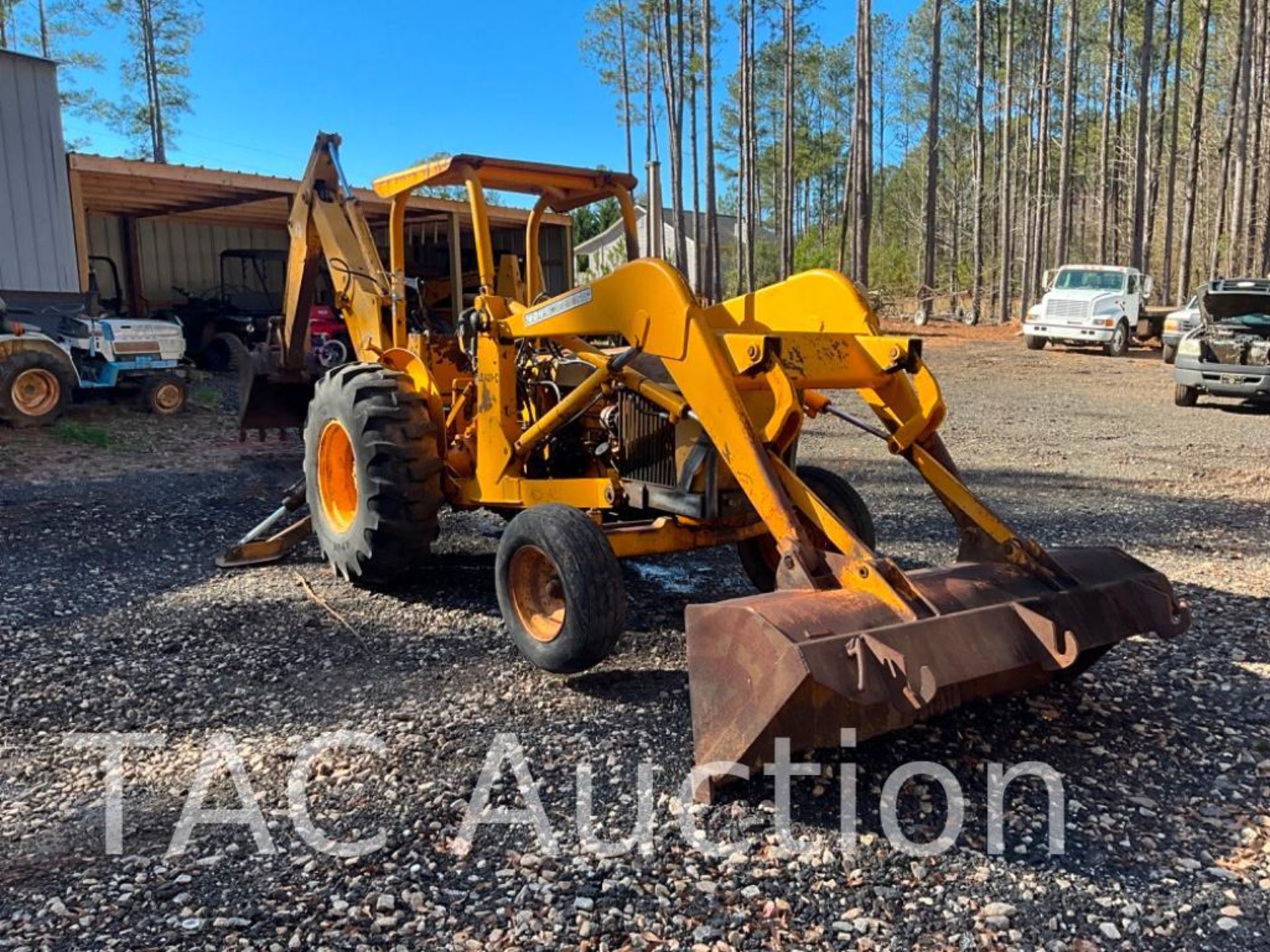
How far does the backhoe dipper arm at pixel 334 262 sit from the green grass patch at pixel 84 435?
15.2 ft

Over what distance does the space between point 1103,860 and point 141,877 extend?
2.81 metres

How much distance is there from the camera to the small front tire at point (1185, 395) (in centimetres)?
1409

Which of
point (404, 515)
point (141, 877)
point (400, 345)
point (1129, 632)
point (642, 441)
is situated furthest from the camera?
point (400, 345)

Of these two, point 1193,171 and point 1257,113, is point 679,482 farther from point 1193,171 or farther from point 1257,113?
point 1257,113

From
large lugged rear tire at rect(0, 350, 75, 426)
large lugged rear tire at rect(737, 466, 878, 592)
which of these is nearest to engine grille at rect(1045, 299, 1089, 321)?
large lugged rear tire at rect(737, 466, 878, 592)

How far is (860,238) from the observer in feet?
91.8

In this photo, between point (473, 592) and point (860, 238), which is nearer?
point (473, 592)

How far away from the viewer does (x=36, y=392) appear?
1102cm

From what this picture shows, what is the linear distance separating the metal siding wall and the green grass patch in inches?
119

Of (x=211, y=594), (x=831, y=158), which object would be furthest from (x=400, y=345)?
Answer: (x=831, y=158)

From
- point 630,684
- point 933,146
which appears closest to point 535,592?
point 630,684

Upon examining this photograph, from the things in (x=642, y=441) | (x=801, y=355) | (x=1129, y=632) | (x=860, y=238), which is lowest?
(x=1129, y=632)

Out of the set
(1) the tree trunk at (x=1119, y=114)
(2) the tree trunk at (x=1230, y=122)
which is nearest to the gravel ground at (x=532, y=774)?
(2) the tree trunk at (x=1230, y=122)

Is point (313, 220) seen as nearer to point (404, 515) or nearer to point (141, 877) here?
point (404, 515)
